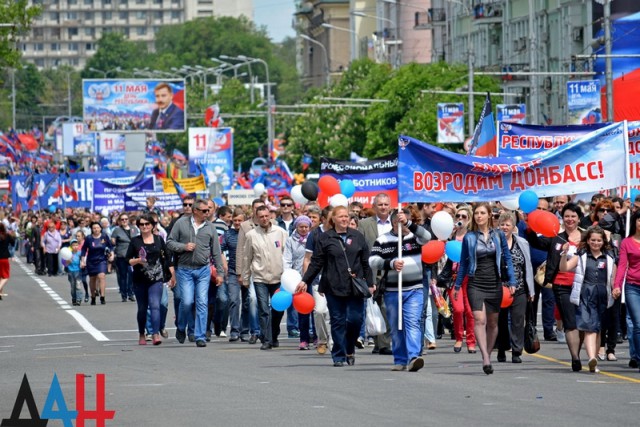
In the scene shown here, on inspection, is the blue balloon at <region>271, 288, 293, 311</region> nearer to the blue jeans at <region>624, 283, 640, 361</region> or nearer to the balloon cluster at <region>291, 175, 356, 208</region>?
the blue jeans at <region>624, 283, 640, 361</region>

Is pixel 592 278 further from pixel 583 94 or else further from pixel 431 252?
pixel 583 94

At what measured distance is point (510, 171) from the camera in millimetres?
18328

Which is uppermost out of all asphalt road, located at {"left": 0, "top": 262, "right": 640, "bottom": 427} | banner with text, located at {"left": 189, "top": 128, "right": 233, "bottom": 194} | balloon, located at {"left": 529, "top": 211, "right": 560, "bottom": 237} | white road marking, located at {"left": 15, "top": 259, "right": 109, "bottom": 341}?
banner with text, located at {"left": 189, "top": 128, "right": 233, "bottom": 194}

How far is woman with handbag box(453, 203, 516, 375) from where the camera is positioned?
1678 centimetres

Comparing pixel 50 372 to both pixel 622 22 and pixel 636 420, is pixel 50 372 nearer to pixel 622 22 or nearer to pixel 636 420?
pixel 636 420

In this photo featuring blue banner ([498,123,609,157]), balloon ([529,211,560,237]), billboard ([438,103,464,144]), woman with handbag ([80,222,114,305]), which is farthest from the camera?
billboard ([438,103,464,144])

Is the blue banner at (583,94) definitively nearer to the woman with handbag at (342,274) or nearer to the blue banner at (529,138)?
the blue banner at (529,138)

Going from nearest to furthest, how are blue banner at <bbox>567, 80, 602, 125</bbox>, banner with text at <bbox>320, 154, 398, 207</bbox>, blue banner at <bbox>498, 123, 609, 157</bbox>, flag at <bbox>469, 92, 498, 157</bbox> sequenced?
blue banner at <bbox>498, 123, 609, 157</bbox> → flag at <bbox>469, 92, 498, 157</bbox> → banner with text at <bbox>320, 154, 398, 207</bbox> → blue banner at <bbox>567, 80, 602, 125</bbox>

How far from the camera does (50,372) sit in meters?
17.8

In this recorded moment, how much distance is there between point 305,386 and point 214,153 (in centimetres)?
5720

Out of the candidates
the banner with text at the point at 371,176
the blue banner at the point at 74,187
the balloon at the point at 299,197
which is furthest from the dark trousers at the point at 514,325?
the blue banner at the point at 74,187

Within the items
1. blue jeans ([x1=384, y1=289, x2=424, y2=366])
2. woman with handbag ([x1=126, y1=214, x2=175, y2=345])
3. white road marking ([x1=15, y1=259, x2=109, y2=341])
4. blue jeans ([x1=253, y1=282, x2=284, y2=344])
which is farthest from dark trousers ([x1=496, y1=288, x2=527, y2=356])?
white road marking ([x1=15, y1=259, x2=109, y2=341])

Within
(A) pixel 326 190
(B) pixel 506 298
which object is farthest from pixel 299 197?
(B) pixel 506 298

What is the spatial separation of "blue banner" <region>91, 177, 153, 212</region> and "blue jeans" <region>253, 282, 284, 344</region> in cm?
3088
